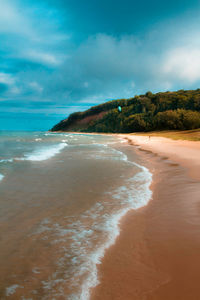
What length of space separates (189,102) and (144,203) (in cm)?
10556

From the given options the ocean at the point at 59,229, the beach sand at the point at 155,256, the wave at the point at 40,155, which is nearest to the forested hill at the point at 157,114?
the wave at the point at 40,155

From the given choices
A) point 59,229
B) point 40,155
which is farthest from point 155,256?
point 40,155

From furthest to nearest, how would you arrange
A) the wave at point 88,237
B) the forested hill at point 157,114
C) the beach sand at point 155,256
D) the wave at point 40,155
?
the forested hill at point 157,114 < the wave at point 40,155 < the wave at point 88,237 < the beach sand at point 155,256

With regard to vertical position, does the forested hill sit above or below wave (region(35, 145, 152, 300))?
above

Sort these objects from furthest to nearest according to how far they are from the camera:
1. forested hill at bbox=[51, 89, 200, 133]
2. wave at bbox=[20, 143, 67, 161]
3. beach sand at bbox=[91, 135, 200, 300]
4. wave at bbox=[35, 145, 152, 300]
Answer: forested hill at bbox=[51, 89, 200, 133]
wave at bbox=[20, 143, 67, 161]
wave at bbox=[35, 145, 152, 300]
beach sand at bbox=[91, 135, 200, 300]

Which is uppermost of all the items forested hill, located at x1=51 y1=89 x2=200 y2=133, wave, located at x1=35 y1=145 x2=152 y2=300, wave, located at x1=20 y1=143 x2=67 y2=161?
forested hill, located at x1=51 y1=89 x2=200 y2=133

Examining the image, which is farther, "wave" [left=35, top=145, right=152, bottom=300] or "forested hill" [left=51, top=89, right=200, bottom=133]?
"forested hill" [left=51, top=89, right=200, bottom=133]

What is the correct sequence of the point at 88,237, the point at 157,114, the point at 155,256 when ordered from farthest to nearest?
1. the point at 157,114
2. the point at 88,237
3. the point at 155,256

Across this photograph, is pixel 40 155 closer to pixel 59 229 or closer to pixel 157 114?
pixel 59 229

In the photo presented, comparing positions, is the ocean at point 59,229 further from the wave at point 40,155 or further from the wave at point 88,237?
the wave at point 40,155

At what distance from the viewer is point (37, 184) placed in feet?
31.1

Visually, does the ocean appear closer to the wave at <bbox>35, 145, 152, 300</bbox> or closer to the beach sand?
the wave at <bbox>35, 145, 152, 300</bbox>

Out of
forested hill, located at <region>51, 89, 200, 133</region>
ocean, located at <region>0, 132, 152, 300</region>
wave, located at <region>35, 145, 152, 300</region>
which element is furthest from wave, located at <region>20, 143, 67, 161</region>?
forested hill, located at <region>51, 89, 200, 133</region>

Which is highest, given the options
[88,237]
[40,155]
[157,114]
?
[157,114]
